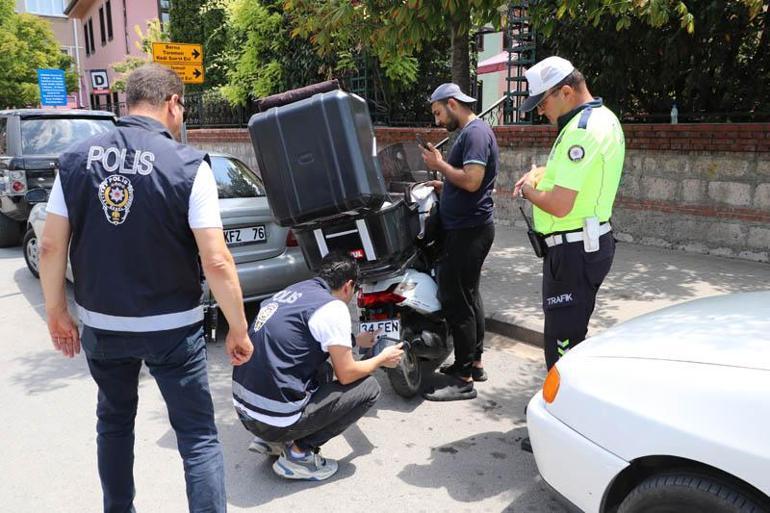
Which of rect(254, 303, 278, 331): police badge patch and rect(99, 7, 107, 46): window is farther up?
rect(99, 7, 107, 46): window

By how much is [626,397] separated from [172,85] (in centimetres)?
202

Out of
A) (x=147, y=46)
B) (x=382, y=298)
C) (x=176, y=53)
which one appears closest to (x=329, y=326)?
(x=382, y=298)

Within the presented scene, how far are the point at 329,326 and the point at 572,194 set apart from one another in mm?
1307

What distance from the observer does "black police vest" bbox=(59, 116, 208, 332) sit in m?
2.16

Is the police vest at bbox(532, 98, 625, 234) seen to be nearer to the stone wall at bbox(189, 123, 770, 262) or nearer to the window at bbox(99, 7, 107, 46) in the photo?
the stone wall at bbox(189, 123, 770, 262)

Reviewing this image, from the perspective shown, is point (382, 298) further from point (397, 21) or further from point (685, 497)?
point (397, 21)

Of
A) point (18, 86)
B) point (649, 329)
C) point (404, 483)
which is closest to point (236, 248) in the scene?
point (404, 483)

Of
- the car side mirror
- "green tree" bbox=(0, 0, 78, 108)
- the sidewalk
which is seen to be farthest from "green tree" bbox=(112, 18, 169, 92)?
the sidewalk

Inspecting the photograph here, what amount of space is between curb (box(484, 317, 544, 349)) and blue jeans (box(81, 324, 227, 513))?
10.3 feet

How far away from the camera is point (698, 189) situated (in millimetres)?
7016

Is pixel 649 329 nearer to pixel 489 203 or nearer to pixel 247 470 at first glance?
pixel 489 203

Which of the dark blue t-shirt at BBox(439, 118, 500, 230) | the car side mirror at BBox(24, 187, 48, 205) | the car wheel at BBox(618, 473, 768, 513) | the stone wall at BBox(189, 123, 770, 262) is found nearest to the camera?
the car wheel at BBox(618, 473, 768, 513)

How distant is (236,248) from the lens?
16.5ft

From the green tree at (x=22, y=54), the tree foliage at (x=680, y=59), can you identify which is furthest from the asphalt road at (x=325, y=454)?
the green tree at (x=22, y=54)
